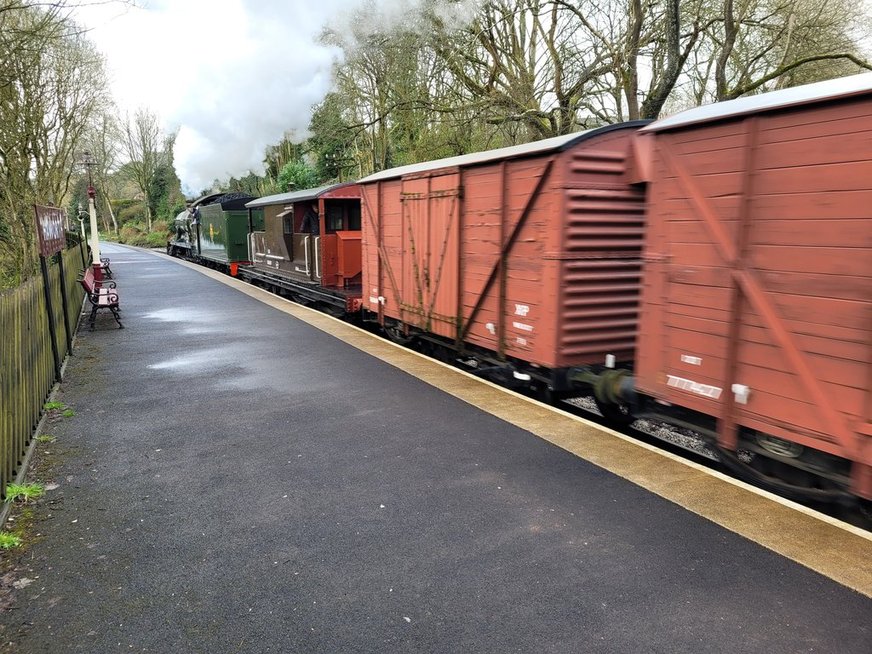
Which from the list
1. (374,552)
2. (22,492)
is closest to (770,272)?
(374,552)

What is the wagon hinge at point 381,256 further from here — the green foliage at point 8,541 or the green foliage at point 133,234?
the green foliage at point 133,234

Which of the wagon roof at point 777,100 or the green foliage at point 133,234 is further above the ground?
the wagon roof at point 777,100

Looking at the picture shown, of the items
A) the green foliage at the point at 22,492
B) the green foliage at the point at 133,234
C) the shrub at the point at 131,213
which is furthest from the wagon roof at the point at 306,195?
the shrub at the point at 131,213

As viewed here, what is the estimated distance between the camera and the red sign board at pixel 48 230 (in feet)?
23.8

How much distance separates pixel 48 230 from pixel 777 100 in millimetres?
8532

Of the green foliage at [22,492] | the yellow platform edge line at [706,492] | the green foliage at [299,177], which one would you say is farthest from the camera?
the green foliage at [299,177]

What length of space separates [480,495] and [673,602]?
157 cm

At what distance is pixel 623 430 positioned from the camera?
655 centimetres

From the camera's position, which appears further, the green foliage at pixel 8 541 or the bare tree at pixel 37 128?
the bare tree at pixel 37 128

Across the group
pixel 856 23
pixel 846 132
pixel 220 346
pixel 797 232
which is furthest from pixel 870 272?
pixel 856 23

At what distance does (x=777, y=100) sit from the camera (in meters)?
3.80

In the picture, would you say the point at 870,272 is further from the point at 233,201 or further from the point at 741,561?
the point at 233,201

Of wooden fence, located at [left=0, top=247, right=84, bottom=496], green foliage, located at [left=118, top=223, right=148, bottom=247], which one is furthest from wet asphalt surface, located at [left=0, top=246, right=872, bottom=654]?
green foliage, located at [left=118, top=223, right=148, bottom=247]

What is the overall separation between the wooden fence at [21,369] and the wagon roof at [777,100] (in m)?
5.65
